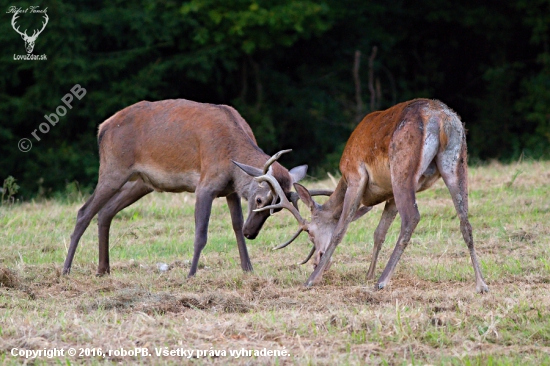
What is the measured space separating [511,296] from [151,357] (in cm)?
279

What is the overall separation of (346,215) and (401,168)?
2.86 feet

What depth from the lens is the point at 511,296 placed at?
630cm

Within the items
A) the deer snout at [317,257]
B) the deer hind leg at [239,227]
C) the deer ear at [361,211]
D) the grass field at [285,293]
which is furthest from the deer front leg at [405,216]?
the deer hind leg at [239,227]

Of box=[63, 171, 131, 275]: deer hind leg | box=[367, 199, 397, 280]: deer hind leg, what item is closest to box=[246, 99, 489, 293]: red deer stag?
box=[367, 199, 397, 280]: deer hind leg

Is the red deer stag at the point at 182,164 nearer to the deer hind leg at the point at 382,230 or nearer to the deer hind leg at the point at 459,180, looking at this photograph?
the deer hind leg at the point at 382,230

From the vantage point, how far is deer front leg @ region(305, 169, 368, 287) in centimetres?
746

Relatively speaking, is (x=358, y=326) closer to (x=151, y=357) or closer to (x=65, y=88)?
(x=151, y=357)

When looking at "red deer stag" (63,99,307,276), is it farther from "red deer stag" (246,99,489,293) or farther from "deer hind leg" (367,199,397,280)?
"deer hind leg" (367,199,397,280)

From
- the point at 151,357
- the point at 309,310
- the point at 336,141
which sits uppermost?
the point at 151,357

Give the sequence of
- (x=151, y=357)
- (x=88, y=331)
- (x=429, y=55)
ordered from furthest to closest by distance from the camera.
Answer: (x=429, y=55) → (x=88, y=331) → (x=151, y=357)

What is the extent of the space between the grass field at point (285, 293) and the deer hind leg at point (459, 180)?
17.9 inches

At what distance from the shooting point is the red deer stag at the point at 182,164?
27.9ft

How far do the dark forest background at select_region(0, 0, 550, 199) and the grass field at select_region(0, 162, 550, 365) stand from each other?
7926 mm

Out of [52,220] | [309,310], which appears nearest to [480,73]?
[52,220]
